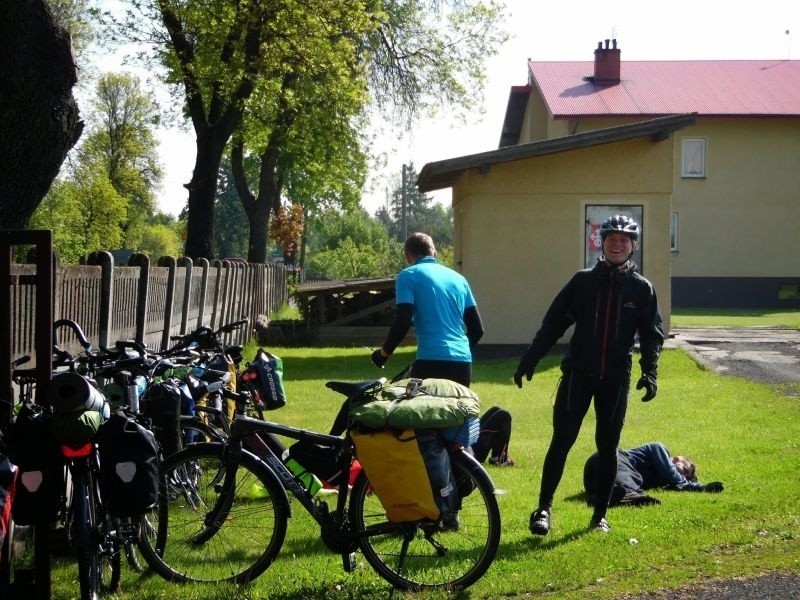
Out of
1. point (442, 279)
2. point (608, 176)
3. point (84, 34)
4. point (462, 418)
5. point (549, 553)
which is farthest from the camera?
point (84, 34)

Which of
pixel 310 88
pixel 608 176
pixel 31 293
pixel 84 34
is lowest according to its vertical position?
pixel 31 293

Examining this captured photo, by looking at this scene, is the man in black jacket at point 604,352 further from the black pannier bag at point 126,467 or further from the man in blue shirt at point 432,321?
the black pannier bag at point 126,467

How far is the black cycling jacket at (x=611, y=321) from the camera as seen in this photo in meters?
6.86

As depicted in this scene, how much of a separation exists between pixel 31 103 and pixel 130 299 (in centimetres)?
285

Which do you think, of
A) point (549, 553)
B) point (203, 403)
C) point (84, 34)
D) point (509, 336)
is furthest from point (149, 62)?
point (549, 553)

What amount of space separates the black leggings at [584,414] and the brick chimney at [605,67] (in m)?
37.7

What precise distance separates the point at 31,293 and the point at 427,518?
299 centimetres

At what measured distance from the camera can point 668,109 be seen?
41219 millimetres

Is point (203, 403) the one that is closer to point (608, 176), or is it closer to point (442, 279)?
point (442, 279)

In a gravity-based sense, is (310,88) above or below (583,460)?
above

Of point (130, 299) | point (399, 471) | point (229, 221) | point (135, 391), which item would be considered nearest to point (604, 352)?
point (399, 471)

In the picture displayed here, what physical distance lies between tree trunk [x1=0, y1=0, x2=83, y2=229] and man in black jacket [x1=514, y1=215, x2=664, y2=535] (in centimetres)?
359

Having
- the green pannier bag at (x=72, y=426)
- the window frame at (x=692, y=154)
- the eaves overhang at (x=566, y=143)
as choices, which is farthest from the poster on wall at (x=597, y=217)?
the window frame at (x=692, y=154)

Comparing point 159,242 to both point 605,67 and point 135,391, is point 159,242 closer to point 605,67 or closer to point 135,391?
point 605,67
